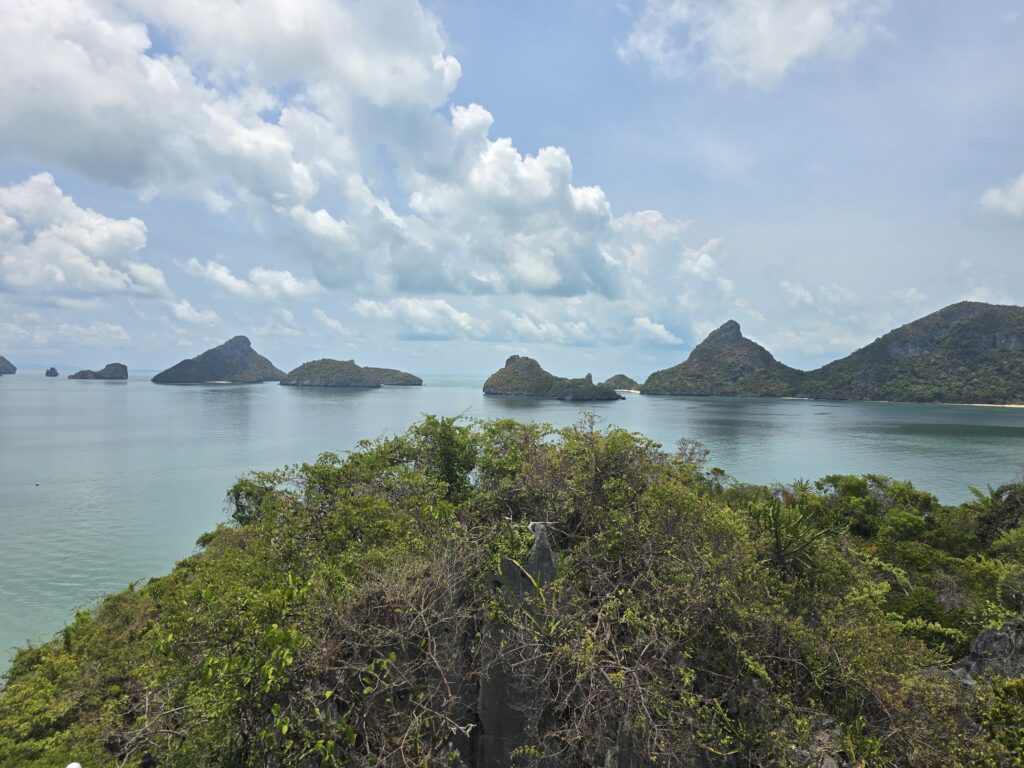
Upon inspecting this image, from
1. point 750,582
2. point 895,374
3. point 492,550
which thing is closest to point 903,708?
point 750,582

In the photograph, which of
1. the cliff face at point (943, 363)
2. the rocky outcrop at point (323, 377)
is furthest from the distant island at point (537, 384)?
the cliff face at point (943, 363)

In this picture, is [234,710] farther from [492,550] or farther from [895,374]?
[895,374]

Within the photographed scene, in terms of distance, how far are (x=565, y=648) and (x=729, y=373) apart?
629ft

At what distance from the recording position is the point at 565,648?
19.0ft

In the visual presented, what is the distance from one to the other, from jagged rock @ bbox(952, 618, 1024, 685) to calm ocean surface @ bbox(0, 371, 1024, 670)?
51.2 ft

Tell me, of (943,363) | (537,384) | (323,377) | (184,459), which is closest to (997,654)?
(184,459)

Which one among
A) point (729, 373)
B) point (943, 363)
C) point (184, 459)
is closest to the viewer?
point (184, 459)

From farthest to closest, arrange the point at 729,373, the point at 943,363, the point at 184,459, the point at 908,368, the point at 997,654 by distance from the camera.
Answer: the point at 729,373 → the point at 908,368 → the point at 943,363 → the point at 184,459 → the point at 997,654

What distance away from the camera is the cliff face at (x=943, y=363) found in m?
129

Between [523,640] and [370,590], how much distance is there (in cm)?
200

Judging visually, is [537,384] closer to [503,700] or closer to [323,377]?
[323,377]

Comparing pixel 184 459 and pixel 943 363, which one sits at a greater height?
pixel 943 363

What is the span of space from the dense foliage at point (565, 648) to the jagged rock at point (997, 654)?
5.63 ft

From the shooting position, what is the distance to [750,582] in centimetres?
720
